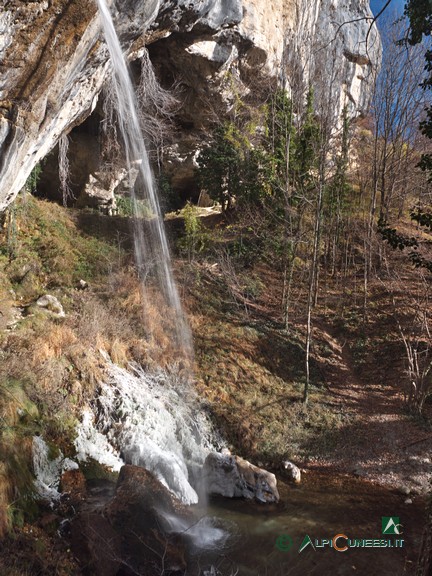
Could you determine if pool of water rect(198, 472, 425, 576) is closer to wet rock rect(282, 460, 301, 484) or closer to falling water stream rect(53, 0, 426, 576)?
falling water stream rect(53, 0, 426, 576)

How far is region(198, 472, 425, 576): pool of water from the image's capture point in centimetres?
635

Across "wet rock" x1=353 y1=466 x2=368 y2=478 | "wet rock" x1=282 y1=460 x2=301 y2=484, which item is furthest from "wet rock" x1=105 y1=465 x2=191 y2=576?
"wet rock" x1=353 y1=466 x2=368 y2=478

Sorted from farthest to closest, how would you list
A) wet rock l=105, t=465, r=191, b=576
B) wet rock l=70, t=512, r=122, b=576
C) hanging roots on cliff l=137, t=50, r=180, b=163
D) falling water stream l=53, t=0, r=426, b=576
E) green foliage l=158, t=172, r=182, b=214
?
1. green foliage l=158, t=172, r=182, b=214
2. hanging roots on cliff l=137, t=50, r=180, b=163
3. falling water stream l=53, t=0, r=426, b=576
4. wet rock l=105, t=465, r=191, b=576
5. wet rock l=70, t=512, r=122, b=576

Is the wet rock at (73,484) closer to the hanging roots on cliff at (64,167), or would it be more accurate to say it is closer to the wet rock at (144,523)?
the wet rock at (144,523)

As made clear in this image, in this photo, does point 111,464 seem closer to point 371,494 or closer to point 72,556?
point 72,556

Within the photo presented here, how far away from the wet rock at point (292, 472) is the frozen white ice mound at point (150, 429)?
1.57 m

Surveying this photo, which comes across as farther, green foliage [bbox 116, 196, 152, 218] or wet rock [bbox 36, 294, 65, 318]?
green foliage [bbox 116, 196, 152, 218]

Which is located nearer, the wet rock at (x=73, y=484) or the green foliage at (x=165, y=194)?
the wet rock at (x=73, y=484)

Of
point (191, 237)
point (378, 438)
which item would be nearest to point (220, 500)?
point (378, 438)

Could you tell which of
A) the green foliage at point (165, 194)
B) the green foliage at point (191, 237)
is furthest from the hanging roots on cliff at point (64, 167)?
the green foliage at point (191, 237)

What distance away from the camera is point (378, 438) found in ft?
33.3

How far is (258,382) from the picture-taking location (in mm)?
11445

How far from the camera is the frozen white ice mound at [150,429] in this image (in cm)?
780

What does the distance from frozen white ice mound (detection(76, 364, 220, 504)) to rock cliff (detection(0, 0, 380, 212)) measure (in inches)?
167
